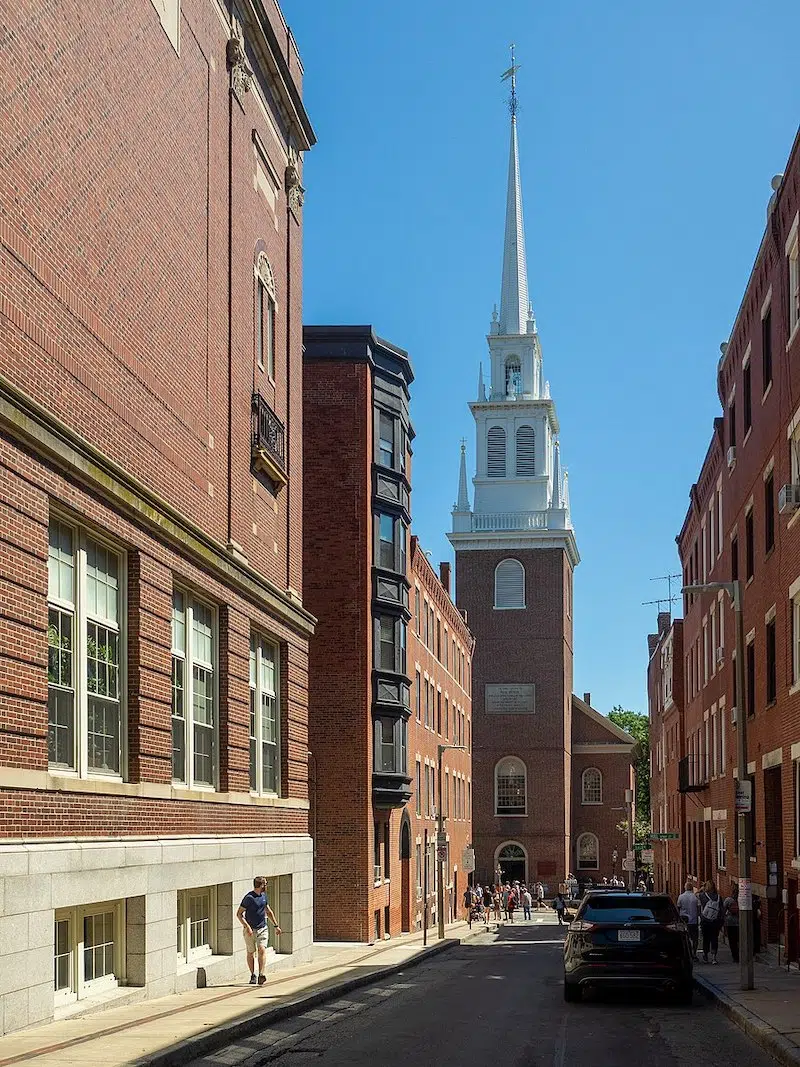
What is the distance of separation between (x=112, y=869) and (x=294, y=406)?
14378mm

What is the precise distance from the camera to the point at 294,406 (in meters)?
29.2

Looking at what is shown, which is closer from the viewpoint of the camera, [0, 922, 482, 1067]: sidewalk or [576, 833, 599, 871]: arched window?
[0, 922, 482, 1067]: sidewalk

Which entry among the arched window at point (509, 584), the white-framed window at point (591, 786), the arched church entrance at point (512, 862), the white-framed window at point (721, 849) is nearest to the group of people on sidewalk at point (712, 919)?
the white-framed window at point (721, 849)

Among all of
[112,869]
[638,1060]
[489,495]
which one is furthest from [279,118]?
[489,495]

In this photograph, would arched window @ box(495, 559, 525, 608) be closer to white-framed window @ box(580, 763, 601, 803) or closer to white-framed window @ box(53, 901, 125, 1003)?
white-framed window @ box(580, 763, 601, 803)

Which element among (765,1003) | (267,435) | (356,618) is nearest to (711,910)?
(765,1003)

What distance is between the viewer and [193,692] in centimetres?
2100

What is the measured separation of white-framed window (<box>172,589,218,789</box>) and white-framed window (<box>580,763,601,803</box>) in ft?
235

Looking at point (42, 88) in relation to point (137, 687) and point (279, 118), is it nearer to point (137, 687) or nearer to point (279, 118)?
point (137, 687)

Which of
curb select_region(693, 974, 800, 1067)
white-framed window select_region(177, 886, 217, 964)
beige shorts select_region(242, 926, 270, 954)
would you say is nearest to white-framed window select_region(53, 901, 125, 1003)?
white-framed window select_region(177, 886, 217, 964)

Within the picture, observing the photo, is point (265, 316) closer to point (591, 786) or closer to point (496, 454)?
point (496, 454)

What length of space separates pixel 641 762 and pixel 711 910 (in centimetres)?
9913

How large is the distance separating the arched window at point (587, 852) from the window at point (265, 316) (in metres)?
66.7

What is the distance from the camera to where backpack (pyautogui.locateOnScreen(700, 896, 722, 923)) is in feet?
102
